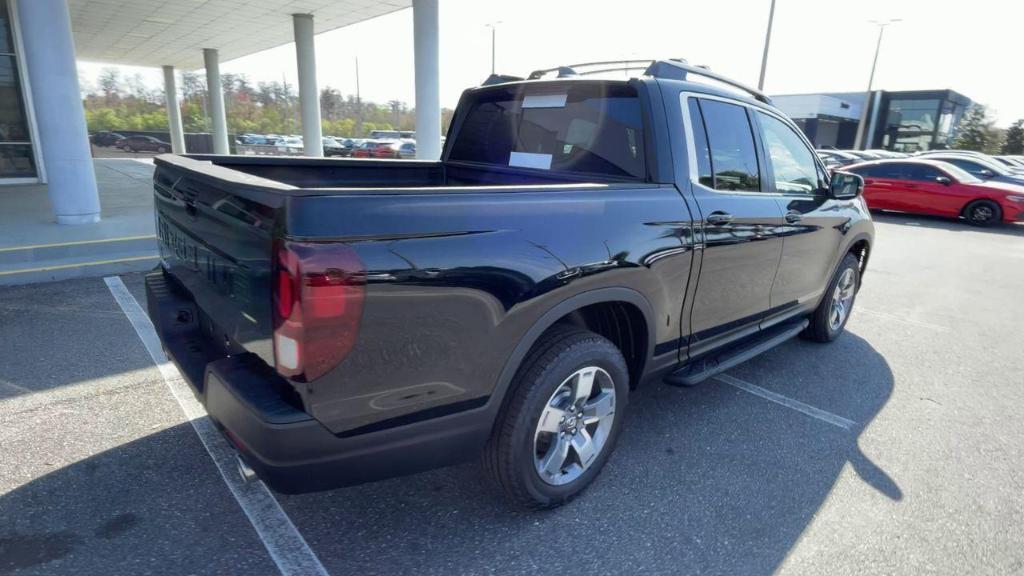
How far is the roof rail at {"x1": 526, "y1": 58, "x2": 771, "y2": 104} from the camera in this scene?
119 inches

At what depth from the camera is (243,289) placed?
6.50ft

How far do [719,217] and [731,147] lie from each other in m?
0.55

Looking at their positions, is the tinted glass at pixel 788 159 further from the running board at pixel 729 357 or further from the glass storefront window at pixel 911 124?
the glass storefront window at pixel 911 124

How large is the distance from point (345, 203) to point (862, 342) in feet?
16.2

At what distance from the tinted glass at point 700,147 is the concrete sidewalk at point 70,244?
5930 millimetres

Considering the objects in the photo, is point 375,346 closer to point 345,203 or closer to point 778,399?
point 345,203

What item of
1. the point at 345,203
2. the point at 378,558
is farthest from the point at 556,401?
the point at 345,203

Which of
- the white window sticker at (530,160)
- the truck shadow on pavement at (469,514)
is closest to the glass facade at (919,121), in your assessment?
the white window sticker at (530,160)

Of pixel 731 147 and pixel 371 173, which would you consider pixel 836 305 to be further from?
pixel 371 173

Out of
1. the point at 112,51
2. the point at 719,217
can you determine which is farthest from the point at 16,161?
the point at 719,217

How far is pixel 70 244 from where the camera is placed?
636cm

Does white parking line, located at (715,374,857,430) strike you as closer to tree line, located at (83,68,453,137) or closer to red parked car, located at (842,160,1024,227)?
red parked car, located at (842,160,1024,227)

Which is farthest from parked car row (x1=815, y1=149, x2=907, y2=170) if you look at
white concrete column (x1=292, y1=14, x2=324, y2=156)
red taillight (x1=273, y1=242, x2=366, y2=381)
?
red taillight (x1=273, y1=242, x2=366, y2=381)

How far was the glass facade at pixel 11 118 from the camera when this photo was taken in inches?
496
